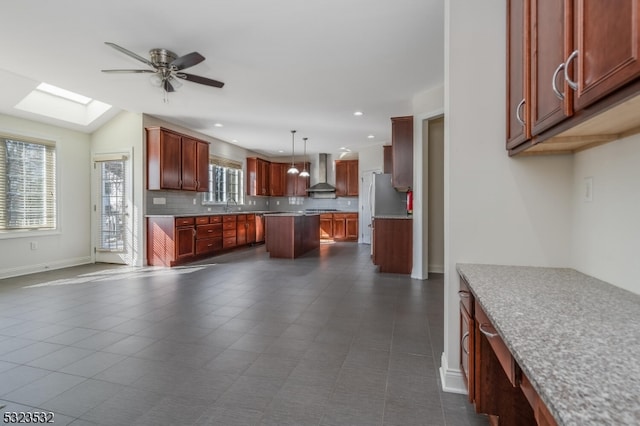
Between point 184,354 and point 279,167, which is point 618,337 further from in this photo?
point 279,167

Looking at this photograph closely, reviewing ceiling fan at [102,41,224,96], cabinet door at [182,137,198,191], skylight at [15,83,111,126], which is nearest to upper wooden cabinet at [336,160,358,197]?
cabinet door at [182,137,198,191]

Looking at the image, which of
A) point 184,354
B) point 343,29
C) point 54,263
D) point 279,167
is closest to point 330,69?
point 343,29

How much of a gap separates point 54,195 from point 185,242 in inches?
87.6

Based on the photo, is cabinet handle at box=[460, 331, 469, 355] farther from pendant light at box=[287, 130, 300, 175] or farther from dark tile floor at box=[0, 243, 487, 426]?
pendant light at box=[287, 130, 300, 175]

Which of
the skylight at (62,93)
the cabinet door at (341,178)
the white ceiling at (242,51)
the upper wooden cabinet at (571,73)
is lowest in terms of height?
the upper wooden cabinet at (571,73)

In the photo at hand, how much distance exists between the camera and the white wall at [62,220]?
15.5 feet

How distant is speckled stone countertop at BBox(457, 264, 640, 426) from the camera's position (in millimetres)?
549

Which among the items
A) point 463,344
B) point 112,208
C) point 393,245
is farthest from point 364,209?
point 463,344

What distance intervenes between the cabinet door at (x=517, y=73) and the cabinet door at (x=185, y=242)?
5386mm

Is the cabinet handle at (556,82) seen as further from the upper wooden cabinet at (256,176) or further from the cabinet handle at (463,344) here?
the upper wooden cabinet at (256,176)

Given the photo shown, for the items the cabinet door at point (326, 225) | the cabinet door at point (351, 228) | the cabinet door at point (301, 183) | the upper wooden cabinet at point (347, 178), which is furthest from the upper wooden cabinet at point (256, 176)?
the cabinet door at point (351, 228)

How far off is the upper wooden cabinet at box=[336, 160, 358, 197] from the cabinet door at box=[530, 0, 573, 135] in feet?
26.5

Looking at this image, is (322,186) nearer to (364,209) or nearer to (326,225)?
(326,225)

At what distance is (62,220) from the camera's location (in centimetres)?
542
